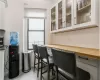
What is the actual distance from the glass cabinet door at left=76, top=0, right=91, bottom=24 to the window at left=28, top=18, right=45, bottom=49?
227 centimetres

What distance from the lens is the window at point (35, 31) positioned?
417cm

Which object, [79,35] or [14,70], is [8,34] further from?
[79,35]

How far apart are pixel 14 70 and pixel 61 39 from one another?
1.75 meters

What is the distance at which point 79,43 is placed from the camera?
7.52ft

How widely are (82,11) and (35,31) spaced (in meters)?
2.48

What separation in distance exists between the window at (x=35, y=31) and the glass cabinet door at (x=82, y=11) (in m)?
2.27

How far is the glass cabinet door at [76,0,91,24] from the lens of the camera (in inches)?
76.7

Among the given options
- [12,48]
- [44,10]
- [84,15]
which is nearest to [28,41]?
[12,48]

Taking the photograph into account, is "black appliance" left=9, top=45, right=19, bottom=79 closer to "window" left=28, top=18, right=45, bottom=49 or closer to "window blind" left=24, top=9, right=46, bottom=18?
"window" left=28, top=18, right=45, bottom=49

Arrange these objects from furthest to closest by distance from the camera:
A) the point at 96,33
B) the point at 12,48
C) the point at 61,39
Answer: the point at 61,39 < the point at 12,48 < the point at 96,33

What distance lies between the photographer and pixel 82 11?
2.12 metres

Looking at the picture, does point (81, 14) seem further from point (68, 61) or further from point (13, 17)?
point (13, 17)

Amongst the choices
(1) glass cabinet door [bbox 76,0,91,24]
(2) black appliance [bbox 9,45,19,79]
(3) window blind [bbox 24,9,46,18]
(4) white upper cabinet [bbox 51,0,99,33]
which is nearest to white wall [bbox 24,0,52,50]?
(3) window blind [bbox 24,9,46,18]

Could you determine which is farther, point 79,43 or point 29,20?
point 29,20
